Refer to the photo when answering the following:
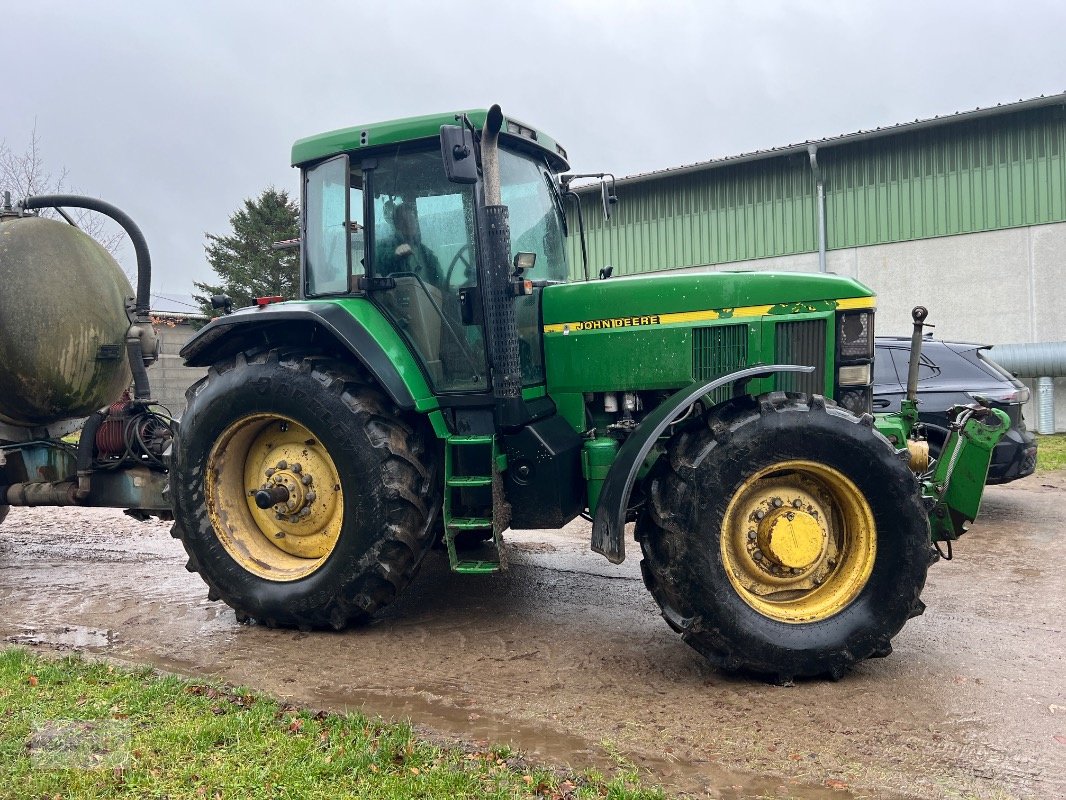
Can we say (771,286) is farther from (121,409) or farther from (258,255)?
(258,255)

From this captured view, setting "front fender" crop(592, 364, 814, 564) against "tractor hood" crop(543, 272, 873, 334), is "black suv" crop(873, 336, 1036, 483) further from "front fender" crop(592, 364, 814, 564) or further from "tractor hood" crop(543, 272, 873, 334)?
"front fender" crop(592, 364, 814, 564)

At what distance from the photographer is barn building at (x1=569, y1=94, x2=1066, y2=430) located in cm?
1298

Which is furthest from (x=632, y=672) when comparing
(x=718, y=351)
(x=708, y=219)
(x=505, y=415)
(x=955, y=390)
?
(x=708, y=219)

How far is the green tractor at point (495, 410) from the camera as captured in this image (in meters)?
3.81

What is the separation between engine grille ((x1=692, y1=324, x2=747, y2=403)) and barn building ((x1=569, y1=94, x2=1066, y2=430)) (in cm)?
941

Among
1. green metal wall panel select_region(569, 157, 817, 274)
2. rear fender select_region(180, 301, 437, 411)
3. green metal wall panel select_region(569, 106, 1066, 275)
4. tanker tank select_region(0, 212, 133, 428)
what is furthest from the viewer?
green metal wall panel select_region(569, 157, 817, 274)

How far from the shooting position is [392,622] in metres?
4.74

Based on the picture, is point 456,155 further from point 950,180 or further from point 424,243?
point 950,180

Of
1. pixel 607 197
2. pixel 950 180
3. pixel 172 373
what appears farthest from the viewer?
pixel 172 373

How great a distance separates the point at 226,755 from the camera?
3049mm

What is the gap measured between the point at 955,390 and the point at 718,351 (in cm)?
407

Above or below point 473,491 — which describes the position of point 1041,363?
above

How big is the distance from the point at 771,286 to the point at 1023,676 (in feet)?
7.07

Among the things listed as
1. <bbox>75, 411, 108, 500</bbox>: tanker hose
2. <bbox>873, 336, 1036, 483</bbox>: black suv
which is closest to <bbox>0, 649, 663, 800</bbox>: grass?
<bbox>75, 411, 108, 500</bbox>: tanker hose
